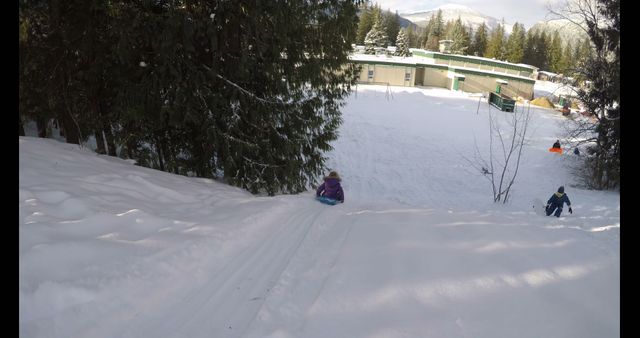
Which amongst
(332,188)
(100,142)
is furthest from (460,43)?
(100,142)

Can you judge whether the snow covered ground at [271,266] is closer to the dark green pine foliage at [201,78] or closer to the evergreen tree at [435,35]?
the dark green pine foliage at [201,78]

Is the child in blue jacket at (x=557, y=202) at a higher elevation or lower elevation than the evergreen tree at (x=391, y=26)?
lower

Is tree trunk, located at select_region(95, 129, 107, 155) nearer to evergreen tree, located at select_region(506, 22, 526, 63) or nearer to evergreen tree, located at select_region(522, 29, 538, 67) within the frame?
evergreen tree, located at select_region(506, 22, 526, 63)

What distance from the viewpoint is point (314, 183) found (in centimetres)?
1138

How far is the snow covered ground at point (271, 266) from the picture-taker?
11.8ft

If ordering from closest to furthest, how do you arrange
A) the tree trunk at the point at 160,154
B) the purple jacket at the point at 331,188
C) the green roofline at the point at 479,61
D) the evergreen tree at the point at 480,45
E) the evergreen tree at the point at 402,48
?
the purple jacket at the point at 331,188, the tree trunk at the point at 160,154, the green roofline at the point at 479,61, the evergreen tree at the point at 402,48, the evergreen tree at the point at 480,45

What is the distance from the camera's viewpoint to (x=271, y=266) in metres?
4.80

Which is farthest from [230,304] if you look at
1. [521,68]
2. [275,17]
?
[521,68]

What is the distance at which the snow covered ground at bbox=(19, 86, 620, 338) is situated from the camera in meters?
3.59

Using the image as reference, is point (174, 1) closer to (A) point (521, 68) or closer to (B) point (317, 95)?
(B) point (317, 95)

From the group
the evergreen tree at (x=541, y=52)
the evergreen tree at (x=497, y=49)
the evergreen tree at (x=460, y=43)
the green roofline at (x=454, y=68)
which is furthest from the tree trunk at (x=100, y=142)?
the evergreen tree at (x=541, y=52)

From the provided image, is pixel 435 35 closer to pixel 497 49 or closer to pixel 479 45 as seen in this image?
pixel 479 45

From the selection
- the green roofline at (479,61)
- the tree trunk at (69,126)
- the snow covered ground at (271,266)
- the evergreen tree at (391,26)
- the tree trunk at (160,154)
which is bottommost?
the snow covered ground at (271,266)
